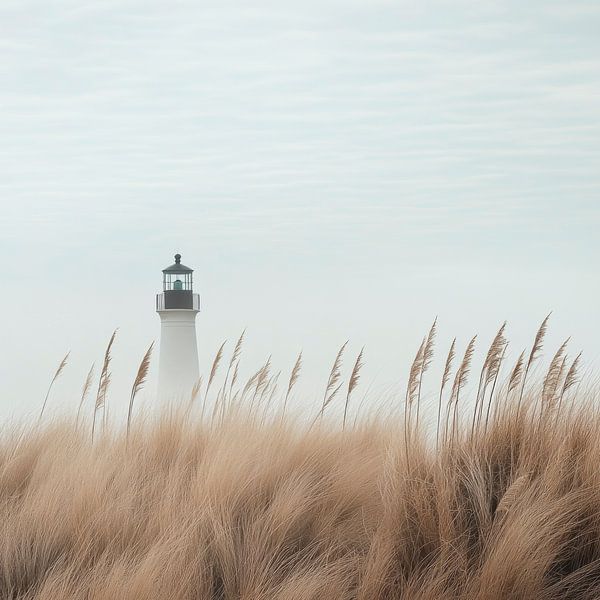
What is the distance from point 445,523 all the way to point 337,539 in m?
0.52

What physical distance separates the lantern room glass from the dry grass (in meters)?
7.75

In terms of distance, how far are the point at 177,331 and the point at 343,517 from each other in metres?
8.15

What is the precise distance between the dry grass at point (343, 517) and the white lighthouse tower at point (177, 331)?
6.99m

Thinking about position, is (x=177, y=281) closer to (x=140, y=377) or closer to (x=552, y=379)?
(x=140, y=377)

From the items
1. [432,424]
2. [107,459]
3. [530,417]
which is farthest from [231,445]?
[530,417]

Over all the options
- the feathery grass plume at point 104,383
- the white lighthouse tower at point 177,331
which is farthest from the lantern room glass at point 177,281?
the feathery grass plume at point 104,383

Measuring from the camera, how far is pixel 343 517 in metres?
3.84

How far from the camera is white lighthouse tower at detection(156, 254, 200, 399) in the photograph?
1144 cm

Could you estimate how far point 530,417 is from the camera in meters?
3.72

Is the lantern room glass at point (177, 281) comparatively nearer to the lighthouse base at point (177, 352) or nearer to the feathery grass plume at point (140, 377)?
the lighthouse base at point (177, 352)

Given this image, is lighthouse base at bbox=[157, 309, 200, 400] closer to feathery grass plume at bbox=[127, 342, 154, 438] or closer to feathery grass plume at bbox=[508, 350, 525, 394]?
feathery grass plume at bbox=[127, 342, 154, 438]

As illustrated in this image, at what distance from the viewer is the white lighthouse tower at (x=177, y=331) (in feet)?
37.5

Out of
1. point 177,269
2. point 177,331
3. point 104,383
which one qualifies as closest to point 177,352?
point 177,331

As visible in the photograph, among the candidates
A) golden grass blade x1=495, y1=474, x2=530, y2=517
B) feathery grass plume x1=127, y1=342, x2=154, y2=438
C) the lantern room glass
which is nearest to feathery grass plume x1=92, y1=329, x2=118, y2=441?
feathery grass plume x1=127, y1=342, x2=154, y2=438
